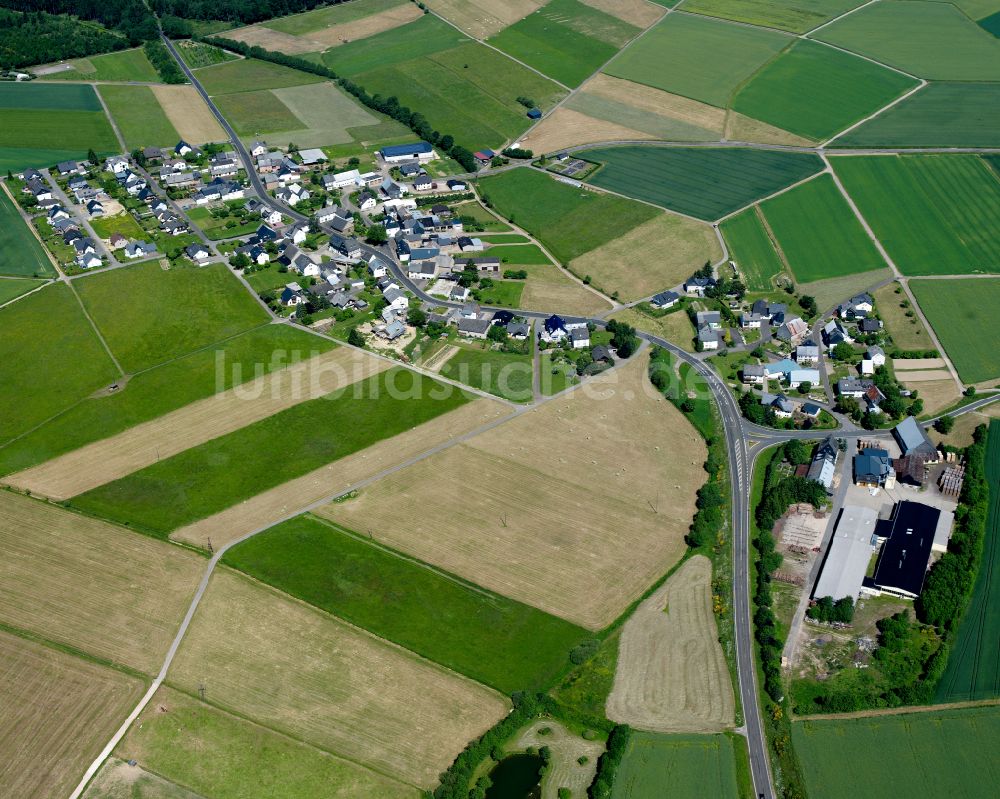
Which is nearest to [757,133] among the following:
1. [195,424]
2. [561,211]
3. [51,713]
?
[561,211]

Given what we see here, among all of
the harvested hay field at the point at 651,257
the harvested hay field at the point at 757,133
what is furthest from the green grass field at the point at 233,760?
the harvested hay field at the point at 757,133

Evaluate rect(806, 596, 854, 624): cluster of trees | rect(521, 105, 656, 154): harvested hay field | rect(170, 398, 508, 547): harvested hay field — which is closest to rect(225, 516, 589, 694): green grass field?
rect(170, 398, 508, 547): harvested hay field

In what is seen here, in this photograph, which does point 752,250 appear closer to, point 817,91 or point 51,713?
point 817,91

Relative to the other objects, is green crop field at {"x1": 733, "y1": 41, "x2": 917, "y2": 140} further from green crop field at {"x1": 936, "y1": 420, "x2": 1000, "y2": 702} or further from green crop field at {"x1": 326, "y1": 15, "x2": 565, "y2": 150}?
green crop field at {"x1": 936, "y1": 420, "x2": 1000, "y2": 702}

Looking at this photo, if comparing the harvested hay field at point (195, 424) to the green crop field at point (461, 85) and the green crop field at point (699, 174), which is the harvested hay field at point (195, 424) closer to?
the green crop field at point (699, 174)

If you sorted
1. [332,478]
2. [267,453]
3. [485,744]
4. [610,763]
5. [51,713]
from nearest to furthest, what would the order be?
[610,763]
[485,744]
[51,713]
[332,478]
[267,453]
